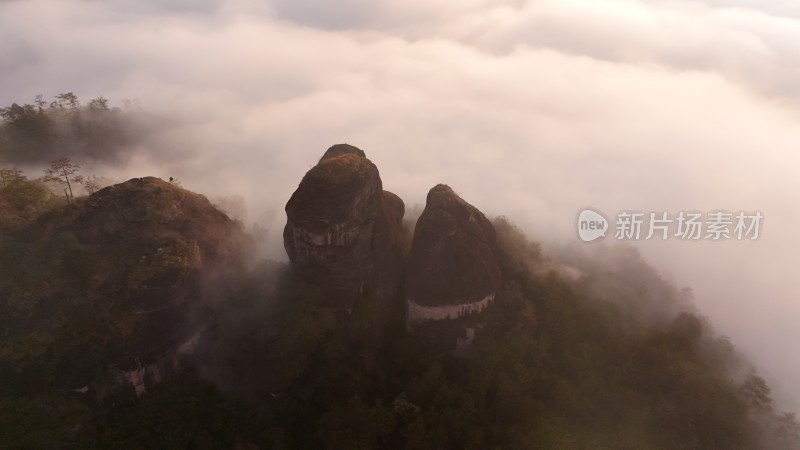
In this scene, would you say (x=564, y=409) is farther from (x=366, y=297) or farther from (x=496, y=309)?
(x=366, y=297)

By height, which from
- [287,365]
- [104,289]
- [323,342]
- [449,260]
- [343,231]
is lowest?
[287,365]

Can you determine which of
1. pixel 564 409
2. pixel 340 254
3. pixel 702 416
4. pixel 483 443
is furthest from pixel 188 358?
pixel 702 416

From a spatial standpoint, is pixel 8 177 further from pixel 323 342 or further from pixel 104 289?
pixel 323 342

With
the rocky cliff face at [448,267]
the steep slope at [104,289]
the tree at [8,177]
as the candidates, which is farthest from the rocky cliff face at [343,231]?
the tree at [8,177]

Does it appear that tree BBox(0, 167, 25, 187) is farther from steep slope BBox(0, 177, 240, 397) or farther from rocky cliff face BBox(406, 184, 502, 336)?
rocky cliff face BBox(406, 184, 502, 336)

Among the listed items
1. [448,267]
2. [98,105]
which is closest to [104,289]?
[448,267]

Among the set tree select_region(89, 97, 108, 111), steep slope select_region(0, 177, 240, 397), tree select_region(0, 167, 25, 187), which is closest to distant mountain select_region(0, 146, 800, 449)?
steep slope select_region(0, 177, 240, 397)

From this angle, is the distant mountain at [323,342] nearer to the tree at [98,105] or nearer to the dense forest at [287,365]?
the dense forest at [287,365]
